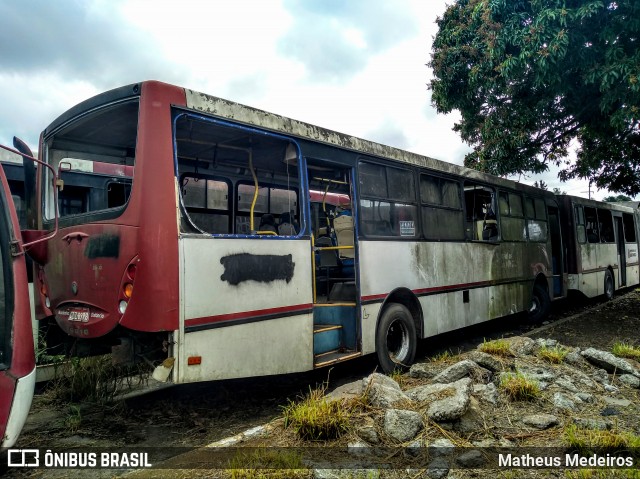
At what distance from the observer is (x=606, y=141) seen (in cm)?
1174

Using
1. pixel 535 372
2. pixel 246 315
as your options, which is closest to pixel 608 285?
pixel 535 372

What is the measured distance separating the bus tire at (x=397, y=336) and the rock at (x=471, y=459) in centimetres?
272

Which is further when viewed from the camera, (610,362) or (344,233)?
(344,233)

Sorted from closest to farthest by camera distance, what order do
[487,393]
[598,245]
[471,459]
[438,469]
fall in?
[438,469], [471,459], [487,393], [598,245]

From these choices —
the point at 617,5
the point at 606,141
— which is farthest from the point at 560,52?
the point at 606,141

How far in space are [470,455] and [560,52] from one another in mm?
7540

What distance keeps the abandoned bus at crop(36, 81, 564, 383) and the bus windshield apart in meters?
0.02

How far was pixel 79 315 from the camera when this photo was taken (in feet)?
13.4

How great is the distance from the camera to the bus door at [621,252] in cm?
1509

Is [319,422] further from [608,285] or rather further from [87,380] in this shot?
[608,285]

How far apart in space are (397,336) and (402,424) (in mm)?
2960

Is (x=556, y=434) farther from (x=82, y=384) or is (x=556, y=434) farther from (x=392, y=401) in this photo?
(x=82, y=384)

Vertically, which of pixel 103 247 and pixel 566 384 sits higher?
pixel 103 247

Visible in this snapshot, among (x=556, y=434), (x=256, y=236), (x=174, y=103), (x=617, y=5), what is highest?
(x=617, y=5)
